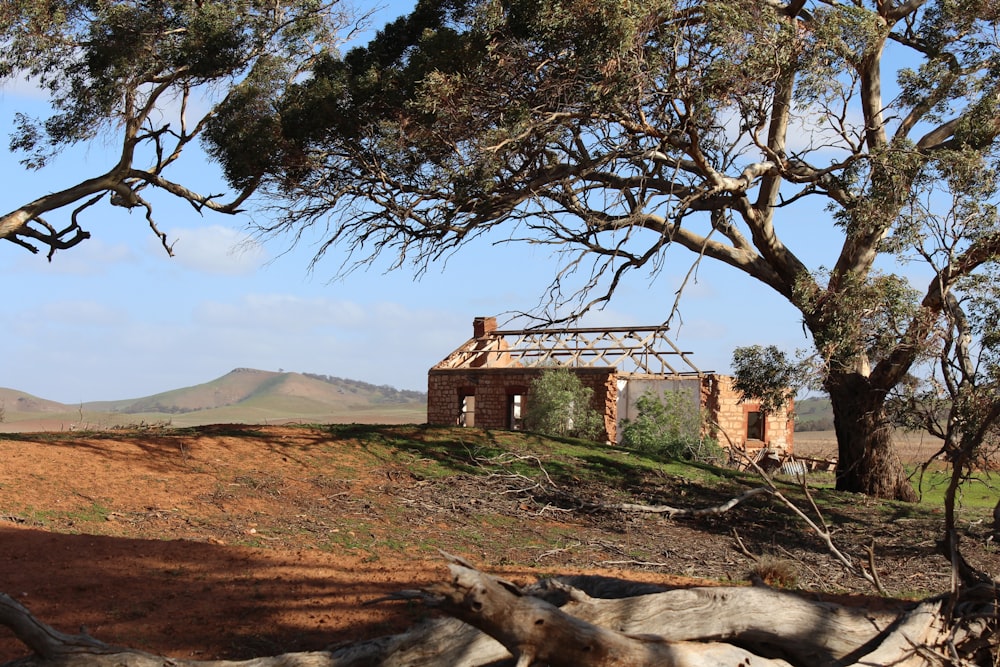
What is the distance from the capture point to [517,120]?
1459 centimetres

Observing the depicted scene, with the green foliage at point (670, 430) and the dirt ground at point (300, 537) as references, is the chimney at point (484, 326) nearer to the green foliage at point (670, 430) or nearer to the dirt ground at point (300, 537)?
the green foliage at point (670, 430)

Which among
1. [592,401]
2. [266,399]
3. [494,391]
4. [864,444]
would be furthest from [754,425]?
[266,399]

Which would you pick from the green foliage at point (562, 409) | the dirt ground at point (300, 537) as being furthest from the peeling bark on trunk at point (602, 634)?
the green foliage at point (562, 409)

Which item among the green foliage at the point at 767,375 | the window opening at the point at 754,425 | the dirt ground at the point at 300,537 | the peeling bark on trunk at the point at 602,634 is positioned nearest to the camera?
the peeling bark on trunk at the point at 602,634

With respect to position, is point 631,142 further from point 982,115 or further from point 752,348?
point 982,115

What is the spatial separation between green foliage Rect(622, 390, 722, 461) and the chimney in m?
9.01

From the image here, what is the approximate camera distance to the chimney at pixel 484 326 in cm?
3226

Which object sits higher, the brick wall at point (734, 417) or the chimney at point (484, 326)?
the chimney at point (484, 326)

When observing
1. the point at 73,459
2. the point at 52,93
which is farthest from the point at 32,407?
the point at 73,459

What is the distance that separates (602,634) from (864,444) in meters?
14.0

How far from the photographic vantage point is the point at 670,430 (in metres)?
22.5

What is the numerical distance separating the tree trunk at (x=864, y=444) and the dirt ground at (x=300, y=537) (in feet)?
5.28

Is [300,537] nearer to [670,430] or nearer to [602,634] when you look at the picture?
[602,634]

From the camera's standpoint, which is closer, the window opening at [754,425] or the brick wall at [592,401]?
the brick wall at [592,401]
